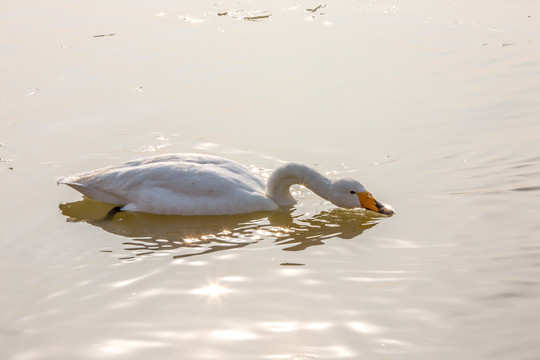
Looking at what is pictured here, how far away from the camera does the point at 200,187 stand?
7672 mm

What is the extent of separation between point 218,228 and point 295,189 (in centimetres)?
162

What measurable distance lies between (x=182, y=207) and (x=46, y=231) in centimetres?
141

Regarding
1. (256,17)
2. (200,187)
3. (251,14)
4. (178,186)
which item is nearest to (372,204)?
(200,187)

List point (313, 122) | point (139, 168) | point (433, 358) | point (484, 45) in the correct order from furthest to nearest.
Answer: point (484, 45), point (313, 122), point (139, 168), point (433, 358)

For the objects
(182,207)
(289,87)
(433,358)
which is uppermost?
(289,87)

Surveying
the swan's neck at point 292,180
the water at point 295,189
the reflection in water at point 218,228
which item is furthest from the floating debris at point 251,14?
the reflection in water at point 218,228

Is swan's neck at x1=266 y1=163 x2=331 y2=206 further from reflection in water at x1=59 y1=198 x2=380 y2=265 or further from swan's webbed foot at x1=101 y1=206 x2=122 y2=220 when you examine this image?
swan's webbed foot at x1=101 y1=206 x2=122 y2=220

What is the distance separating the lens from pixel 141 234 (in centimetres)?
738

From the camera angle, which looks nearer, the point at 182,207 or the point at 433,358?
the point at 433,358

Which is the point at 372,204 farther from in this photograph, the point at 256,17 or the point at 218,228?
the point at 256,17

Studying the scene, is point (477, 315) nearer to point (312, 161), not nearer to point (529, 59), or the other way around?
point (312, 161)

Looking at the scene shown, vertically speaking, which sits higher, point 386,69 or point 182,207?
point 386,69

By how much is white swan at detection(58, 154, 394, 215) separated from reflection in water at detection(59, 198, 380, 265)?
0.13 meters

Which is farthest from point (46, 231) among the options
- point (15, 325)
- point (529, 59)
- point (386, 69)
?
point (529, 59)
